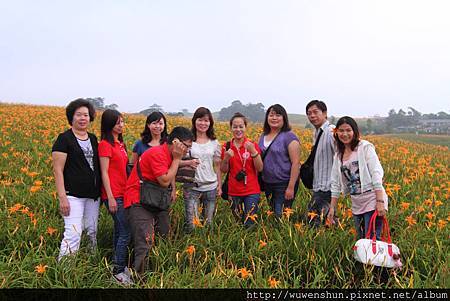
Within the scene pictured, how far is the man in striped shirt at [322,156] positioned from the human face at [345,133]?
426mm

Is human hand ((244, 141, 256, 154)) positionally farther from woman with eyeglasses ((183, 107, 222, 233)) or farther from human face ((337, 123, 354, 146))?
human face ((337, 123, 354, 146))

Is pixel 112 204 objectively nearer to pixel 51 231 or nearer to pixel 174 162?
pixel 51 231

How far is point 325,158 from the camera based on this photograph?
11.4 ft

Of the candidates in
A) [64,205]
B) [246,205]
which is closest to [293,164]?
[246,205]

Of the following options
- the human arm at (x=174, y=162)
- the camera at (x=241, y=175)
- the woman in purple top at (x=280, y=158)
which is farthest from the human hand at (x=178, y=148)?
the woman in purple top at (x=280, y=158)

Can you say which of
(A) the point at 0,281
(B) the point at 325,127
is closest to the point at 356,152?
(B) the point at 325,127

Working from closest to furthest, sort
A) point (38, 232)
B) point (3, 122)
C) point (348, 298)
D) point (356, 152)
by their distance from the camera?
point (348, 298) → point (356, 152) → point (38, 232) → point (3, 122)

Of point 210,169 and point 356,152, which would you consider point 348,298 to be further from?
point 210,169

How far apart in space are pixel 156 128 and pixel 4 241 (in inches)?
72.0

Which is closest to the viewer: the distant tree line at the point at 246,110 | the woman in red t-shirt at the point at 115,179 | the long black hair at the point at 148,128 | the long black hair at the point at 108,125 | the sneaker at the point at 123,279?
the sneaker at the point at 123,279

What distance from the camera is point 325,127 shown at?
3.47 metres

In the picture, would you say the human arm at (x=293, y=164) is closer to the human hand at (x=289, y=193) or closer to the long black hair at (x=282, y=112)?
the human hand at (x=289, y=193)

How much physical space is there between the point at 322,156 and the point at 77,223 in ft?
8.21

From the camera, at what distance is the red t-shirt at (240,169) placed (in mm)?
3510
